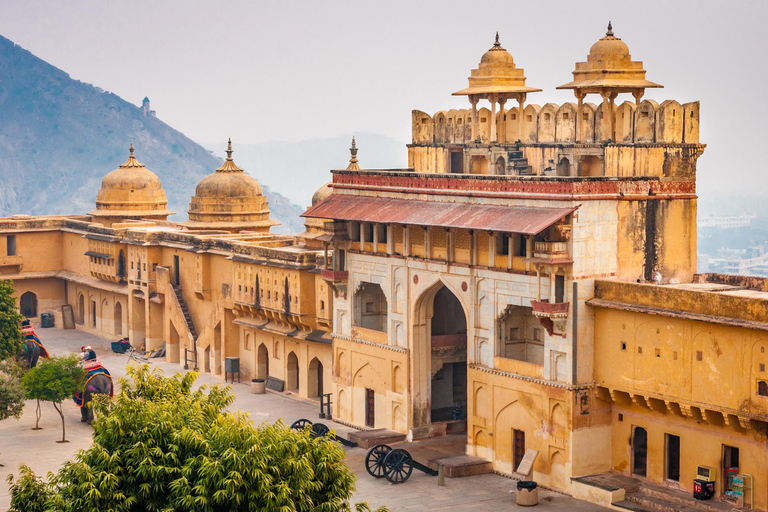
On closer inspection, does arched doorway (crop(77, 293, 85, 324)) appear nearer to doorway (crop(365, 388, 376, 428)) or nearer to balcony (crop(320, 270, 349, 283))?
balcony (crop(320, 270, 349, 283))

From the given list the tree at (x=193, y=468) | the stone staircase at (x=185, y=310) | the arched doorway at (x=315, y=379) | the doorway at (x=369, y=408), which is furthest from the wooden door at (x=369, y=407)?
the tree at (x=193, y=468)

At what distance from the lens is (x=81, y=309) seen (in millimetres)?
61094

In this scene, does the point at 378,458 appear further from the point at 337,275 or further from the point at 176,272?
the point at 176,272

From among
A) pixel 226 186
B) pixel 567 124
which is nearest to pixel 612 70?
pixel 567 124

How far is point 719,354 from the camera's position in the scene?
28344 mm

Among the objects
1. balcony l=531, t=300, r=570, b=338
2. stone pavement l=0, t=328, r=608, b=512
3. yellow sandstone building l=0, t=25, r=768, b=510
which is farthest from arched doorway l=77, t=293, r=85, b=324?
balcony l=531, t=300, r=570, b=338

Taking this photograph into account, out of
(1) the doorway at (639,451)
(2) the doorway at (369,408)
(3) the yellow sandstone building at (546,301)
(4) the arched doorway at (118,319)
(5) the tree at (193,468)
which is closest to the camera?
(5) the tree at (193,468)

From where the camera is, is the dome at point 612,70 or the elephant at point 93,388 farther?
the elephant at point 93,388

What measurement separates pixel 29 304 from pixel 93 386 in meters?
22.9

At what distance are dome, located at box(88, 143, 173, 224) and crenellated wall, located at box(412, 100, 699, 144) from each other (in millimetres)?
24357

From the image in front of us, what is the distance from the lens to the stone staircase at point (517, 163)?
37.1 m

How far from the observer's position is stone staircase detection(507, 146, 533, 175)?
1462 inches

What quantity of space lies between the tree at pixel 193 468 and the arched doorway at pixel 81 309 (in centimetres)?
3828

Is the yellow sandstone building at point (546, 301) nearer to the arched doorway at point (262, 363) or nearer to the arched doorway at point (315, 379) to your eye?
the arched doorway at point (315, 379)
